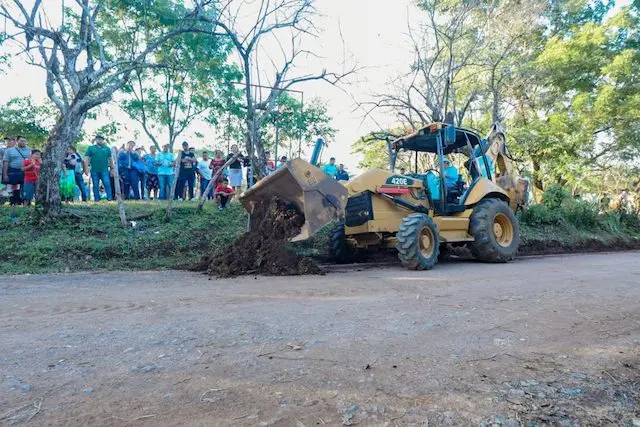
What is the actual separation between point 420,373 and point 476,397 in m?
0.44

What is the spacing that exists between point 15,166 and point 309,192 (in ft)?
27.3

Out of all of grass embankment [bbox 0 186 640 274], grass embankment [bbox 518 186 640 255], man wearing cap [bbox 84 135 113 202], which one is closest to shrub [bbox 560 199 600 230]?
grass embankment [bbox 518 186 640 255]

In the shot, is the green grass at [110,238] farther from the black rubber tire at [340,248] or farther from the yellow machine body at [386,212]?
the yellow machine body at [386,212]

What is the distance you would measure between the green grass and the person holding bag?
3.74 feet

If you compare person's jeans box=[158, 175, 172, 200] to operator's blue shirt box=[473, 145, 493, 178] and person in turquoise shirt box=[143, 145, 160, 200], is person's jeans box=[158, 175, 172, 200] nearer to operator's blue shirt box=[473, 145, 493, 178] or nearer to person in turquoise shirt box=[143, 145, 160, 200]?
person in turquoise shirt box=[143, 145, 160, 200]

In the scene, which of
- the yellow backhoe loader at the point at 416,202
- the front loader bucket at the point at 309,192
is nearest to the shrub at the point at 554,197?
the yellow backhoe loader at the point at 416,202

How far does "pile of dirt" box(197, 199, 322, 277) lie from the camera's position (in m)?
7.42

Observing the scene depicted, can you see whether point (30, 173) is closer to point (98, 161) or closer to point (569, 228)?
point (98, 161)

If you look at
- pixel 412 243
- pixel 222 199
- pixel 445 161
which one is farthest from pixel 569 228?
pixel 222 199

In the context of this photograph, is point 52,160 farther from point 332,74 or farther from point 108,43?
point 108,43

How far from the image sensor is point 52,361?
3.24m

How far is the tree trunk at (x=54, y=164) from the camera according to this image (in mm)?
9891

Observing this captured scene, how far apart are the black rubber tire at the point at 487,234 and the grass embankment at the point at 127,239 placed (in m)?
3.15

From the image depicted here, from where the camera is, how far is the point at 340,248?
9.31 meters
